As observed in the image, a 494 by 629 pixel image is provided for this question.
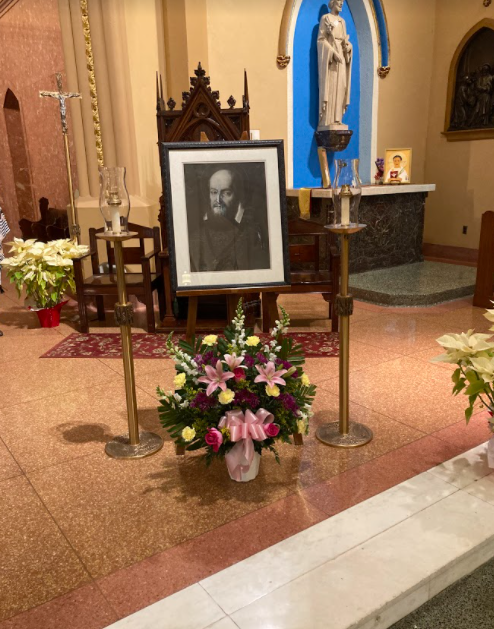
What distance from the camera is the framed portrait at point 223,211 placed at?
8.02 feet

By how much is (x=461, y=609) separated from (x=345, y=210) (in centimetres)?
147

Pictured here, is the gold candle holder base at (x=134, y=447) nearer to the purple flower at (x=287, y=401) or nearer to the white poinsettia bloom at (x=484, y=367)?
the purple flower at (x=287, y=401)

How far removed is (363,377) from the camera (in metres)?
3.29

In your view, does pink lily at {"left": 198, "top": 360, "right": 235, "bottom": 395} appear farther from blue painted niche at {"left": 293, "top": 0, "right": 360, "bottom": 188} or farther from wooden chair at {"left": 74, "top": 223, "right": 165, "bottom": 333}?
blue painted niche at {"left": 293, "top": 0, "right": 360, "bottom": 188}

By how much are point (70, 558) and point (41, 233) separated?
5.42m

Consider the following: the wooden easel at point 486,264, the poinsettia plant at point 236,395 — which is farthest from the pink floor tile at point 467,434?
the wooden easel at point 486,264

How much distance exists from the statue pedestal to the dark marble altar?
3.02ft

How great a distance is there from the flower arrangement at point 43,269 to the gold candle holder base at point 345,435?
2.62 m

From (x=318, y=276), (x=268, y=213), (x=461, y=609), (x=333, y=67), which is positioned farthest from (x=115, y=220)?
(x=333, y=67)

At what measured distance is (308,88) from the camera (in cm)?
684

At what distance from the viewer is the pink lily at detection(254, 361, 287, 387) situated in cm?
199

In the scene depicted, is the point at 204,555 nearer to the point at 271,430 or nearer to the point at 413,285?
the point at 271,430

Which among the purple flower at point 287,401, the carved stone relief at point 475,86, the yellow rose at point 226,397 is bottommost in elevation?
the purple flower at point 287,401

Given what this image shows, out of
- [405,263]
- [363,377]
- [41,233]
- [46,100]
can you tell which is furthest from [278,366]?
[46,100]
